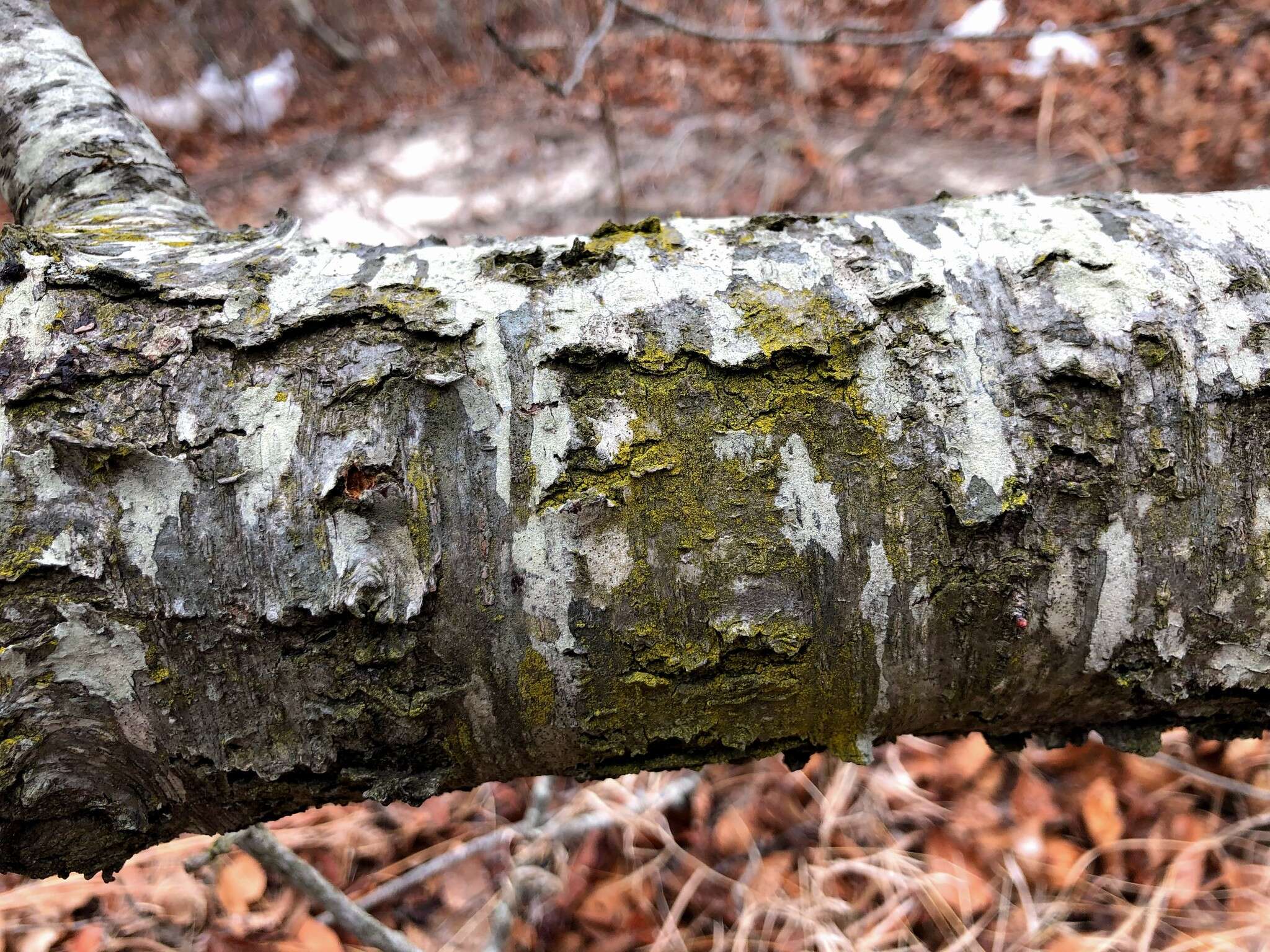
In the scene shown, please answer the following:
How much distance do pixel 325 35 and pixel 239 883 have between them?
208 inches

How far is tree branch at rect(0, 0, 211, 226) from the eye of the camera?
2.95ft

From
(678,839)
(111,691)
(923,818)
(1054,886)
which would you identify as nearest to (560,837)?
(678,839)

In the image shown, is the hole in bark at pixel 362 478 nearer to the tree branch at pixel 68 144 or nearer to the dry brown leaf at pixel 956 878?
the tree branch at pixel 68 144

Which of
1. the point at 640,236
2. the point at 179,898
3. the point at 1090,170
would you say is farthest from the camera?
the point at 1090,170

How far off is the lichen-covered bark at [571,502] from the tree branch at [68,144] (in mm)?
199

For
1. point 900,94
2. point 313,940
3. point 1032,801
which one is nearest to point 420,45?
point 900,94

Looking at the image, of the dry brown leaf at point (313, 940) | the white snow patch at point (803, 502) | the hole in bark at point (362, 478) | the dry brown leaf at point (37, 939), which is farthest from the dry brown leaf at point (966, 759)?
the dry brown leaf at point (37, 939)

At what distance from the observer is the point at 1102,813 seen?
5.50 feet

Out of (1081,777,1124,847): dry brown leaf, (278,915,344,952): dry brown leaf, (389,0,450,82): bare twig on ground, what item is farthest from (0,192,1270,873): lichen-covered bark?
(389,0,450,82): bare twig on ground

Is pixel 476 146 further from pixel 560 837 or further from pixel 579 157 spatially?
pixel 560 837

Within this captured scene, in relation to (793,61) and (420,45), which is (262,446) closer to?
(793,61)

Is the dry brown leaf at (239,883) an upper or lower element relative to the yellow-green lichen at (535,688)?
lower

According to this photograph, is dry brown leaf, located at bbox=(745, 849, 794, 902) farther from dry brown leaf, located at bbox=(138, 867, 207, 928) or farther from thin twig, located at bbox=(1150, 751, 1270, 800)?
dry brown leaf, located at bbox=(138, 867, 207, 928)

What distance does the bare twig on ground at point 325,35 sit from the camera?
5.29 meters
